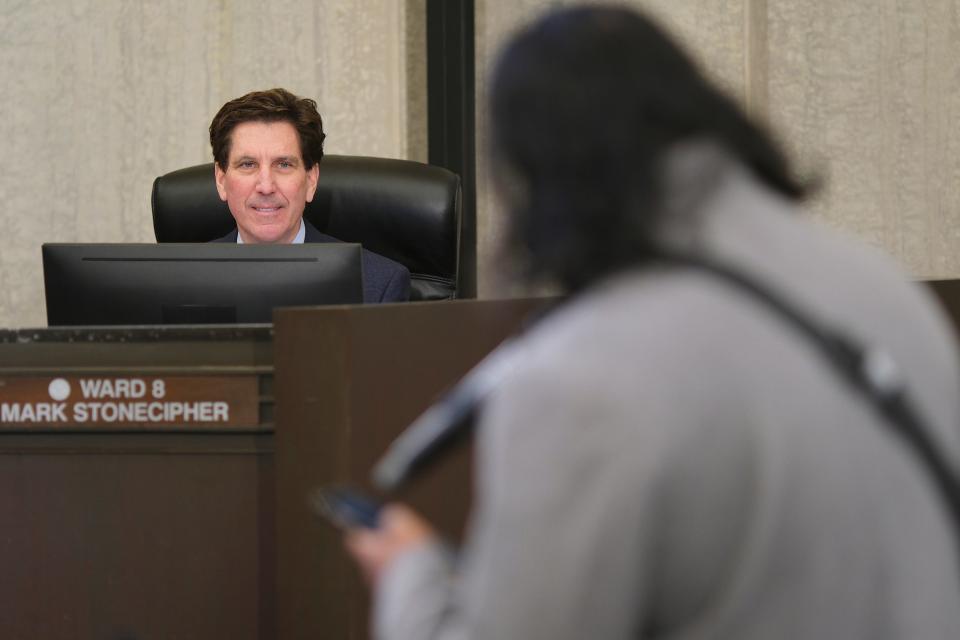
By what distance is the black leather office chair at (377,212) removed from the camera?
2.89 meters

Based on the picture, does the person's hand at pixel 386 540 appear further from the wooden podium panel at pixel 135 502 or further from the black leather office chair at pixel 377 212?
the black leather office chair at pixel 377 212

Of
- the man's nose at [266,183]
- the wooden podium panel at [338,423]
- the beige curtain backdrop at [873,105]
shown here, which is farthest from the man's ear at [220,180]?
the wooden podium panel at [338,423]

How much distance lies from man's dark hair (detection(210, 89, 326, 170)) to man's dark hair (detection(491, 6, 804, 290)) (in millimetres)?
2188

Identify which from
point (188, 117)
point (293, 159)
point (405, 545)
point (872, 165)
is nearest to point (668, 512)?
point (405, 545)

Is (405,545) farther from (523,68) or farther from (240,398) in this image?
(240,398)

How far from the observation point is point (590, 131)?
2.69 feet

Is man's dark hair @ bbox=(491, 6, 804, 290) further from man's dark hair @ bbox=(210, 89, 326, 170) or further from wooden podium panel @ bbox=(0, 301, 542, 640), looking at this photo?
man's dark hair @ bbox=(210, 89, 326, 170)

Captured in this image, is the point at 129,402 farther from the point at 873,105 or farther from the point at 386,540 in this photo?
the point at 873,105

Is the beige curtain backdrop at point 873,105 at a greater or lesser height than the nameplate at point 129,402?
greater

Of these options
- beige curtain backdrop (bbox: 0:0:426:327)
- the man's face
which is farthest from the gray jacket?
beige curtain backdrop (bbox: 0:0:426:327)

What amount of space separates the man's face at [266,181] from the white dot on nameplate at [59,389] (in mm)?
1239

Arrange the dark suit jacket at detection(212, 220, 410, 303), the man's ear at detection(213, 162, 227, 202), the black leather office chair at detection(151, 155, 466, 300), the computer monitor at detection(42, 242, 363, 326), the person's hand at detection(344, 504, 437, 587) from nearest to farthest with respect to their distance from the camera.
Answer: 1. the person's hand at detection(344, 504, 437, 587)
2. the computer monitor at detection(42, 242, 363, 326)
3. the dark suit jacket at detection(212, 220, 410, 303)
4. the black leather office chair at detection(151, 155, 466, 300)
5. the man's ear at detection(213, 162, 227, 202)

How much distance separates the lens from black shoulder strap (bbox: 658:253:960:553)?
806 millimetres

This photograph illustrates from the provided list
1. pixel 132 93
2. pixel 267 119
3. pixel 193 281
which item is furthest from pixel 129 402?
pixel 132 93
